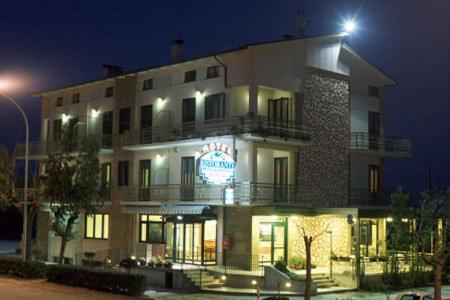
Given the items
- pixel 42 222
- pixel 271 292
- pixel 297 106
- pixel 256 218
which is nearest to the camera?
pixel 271 292

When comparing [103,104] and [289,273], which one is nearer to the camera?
[289,273]

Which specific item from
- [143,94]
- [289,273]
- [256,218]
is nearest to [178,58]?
[143,94]

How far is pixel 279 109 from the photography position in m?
34.2

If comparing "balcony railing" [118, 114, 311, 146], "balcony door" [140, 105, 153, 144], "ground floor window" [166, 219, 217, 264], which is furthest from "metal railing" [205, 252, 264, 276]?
"balcony door" [140, 105, 153, 144]

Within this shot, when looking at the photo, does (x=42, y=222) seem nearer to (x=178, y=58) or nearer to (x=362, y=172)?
(x=178, y=58)

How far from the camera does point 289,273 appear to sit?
28812 mm

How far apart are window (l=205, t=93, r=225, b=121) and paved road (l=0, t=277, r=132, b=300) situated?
1150 cm

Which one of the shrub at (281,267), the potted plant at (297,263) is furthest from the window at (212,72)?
the shrub at (281,267)

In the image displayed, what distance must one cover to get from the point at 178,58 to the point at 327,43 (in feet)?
29.4

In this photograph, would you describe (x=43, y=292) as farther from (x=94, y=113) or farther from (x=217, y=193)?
(x=94, y=113)

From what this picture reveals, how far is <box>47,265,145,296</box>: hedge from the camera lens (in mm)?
25953

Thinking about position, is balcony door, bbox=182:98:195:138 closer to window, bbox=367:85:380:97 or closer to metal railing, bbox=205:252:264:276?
metal railing, bbox=205:252:264:276

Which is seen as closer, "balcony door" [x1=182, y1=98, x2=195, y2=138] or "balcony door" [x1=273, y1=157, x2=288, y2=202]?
"balcony door" [x1=273, y1=157, x2=288, y2=202]

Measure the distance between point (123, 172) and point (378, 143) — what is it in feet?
49.7
